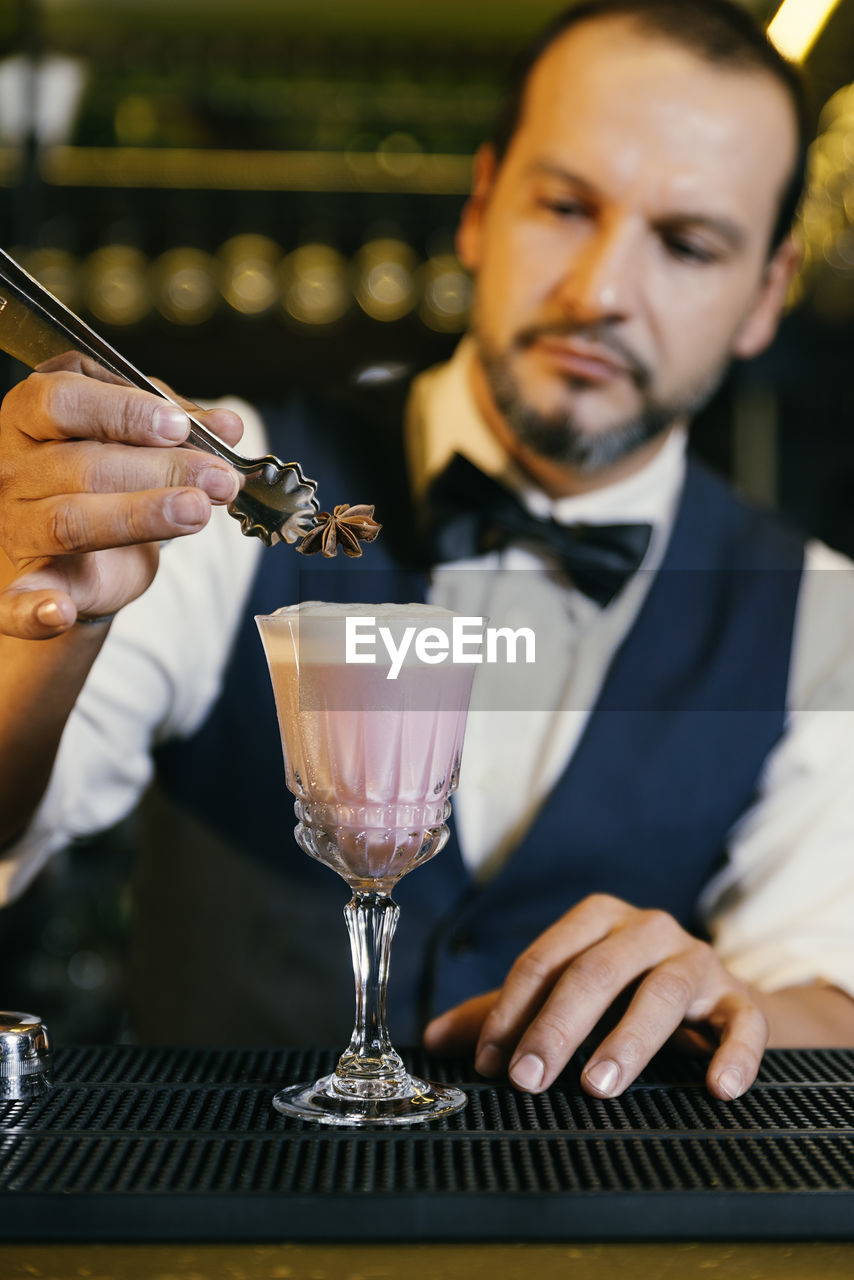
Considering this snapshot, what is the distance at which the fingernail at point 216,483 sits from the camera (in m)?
0.95

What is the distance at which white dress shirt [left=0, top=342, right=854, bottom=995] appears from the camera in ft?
5.57

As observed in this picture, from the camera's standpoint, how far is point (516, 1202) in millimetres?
704

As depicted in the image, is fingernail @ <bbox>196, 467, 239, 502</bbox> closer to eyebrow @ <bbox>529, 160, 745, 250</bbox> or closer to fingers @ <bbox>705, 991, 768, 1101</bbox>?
fingers @ <bbox>705, 991, 768, 1101</bbox>

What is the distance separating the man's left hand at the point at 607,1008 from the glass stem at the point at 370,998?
9cm

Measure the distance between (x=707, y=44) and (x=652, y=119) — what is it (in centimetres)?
17

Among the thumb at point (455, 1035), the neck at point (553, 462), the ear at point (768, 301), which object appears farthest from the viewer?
the ear at point (768, 301)

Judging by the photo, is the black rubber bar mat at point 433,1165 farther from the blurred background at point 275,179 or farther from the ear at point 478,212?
the blurred background at point 275,179

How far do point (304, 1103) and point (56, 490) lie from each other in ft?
1.57

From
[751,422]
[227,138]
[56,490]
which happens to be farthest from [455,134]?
[56,490]

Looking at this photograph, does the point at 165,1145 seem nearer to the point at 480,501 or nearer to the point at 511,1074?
the point at 511,1074

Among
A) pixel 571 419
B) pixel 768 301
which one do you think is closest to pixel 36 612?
pixel 571 419

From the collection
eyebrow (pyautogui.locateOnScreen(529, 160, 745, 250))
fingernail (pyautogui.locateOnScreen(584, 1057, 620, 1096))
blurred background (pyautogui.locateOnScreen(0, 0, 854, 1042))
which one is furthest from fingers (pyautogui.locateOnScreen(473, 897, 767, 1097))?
blurred background (pyautogui.locateOnScreen(0, 0, 854, 1042))

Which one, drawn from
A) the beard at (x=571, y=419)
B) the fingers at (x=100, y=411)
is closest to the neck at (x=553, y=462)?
the beard at (x=571, y=419)

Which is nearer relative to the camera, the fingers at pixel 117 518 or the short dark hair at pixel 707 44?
the fingers at pixel 117 518
